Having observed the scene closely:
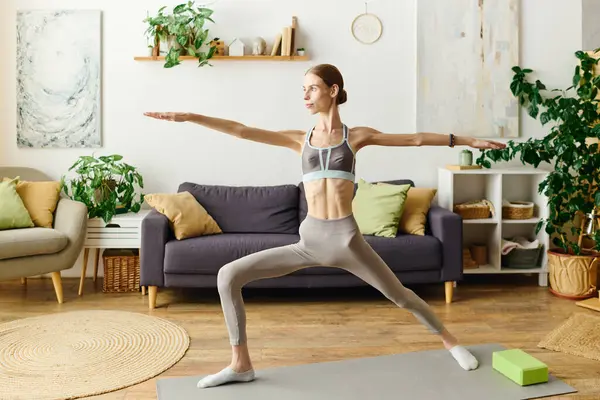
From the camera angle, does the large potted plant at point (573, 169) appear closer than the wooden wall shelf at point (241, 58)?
Yes

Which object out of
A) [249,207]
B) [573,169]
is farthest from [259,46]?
[573,169]

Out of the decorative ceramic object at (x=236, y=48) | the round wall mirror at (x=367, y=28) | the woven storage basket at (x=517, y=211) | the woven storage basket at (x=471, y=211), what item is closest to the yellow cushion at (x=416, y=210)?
the woven storage basket at (x=471, y=211)

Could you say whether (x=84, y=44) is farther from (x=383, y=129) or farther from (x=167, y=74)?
(x=383, y=129)

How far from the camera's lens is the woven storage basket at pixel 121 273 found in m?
4.63

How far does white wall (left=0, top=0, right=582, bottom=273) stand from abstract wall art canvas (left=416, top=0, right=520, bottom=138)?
109 mm

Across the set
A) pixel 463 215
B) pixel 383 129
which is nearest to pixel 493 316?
pixel 463 215

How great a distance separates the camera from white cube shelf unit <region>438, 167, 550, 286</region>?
4.78 meters

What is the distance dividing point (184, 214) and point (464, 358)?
2127mm

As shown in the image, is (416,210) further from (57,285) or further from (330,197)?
(57,285)

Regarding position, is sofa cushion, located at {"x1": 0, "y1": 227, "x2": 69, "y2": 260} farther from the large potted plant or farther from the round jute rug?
the large potted plant

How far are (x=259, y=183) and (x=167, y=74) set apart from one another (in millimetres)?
1104

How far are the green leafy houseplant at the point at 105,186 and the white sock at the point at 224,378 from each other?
6.59 feet

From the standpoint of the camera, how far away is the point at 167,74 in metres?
5.01

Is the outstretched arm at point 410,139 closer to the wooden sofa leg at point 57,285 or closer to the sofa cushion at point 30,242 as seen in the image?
the sofa cushion at point 30,242
